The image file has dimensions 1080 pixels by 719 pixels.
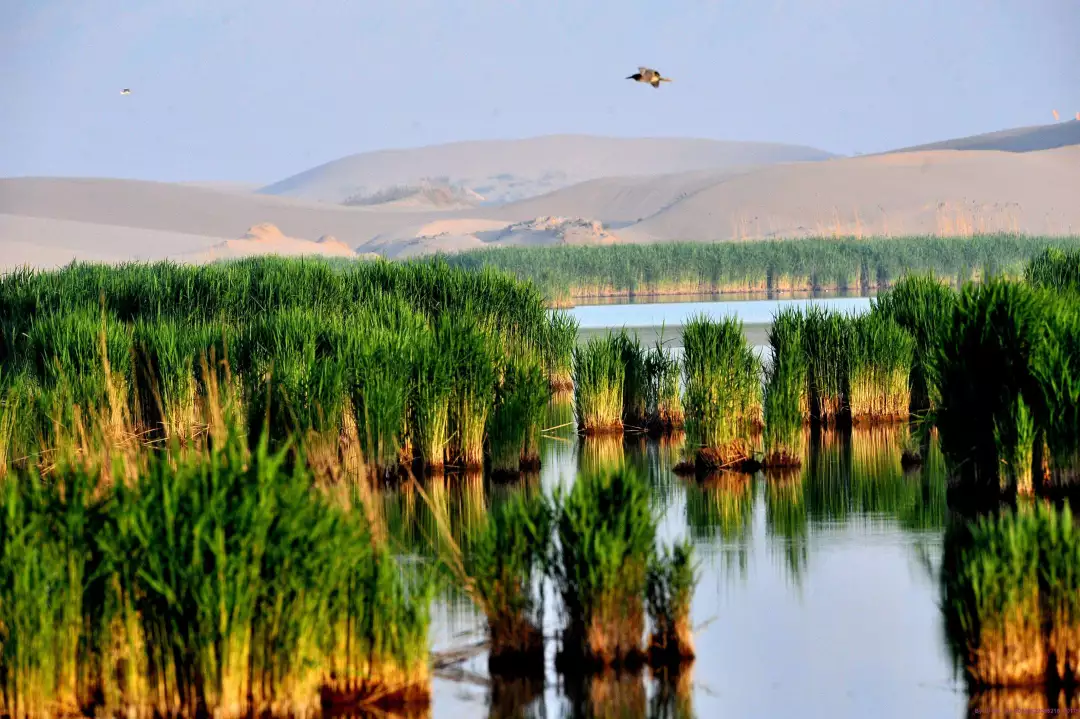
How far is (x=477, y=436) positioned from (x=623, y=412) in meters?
3.57

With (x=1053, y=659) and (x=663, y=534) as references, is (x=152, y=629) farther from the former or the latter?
(x=663, y=534)

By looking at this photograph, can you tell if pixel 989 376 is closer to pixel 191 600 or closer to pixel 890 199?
pixel 191 600

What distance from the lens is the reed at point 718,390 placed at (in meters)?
15.9

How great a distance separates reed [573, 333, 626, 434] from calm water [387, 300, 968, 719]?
1051 millimetres

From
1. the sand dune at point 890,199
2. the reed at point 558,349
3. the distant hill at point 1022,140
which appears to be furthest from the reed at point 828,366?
the distant hill at point 1022,140

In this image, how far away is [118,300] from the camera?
21.8 m

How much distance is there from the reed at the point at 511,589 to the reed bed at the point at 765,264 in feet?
138

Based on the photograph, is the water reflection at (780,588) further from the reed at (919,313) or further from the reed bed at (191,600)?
the reed at (919,313)

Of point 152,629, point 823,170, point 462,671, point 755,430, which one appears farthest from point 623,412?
point 823,170

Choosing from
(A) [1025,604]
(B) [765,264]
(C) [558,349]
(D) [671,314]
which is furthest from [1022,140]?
(A) [1025,604]

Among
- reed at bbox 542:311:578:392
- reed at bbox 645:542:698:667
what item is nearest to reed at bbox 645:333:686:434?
reed at bbox 542:311:578:392

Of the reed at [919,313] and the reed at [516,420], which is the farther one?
the reed at [919,313]

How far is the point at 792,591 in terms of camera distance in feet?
36.1

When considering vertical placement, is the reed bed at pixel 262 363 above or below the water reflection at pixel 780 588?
above
